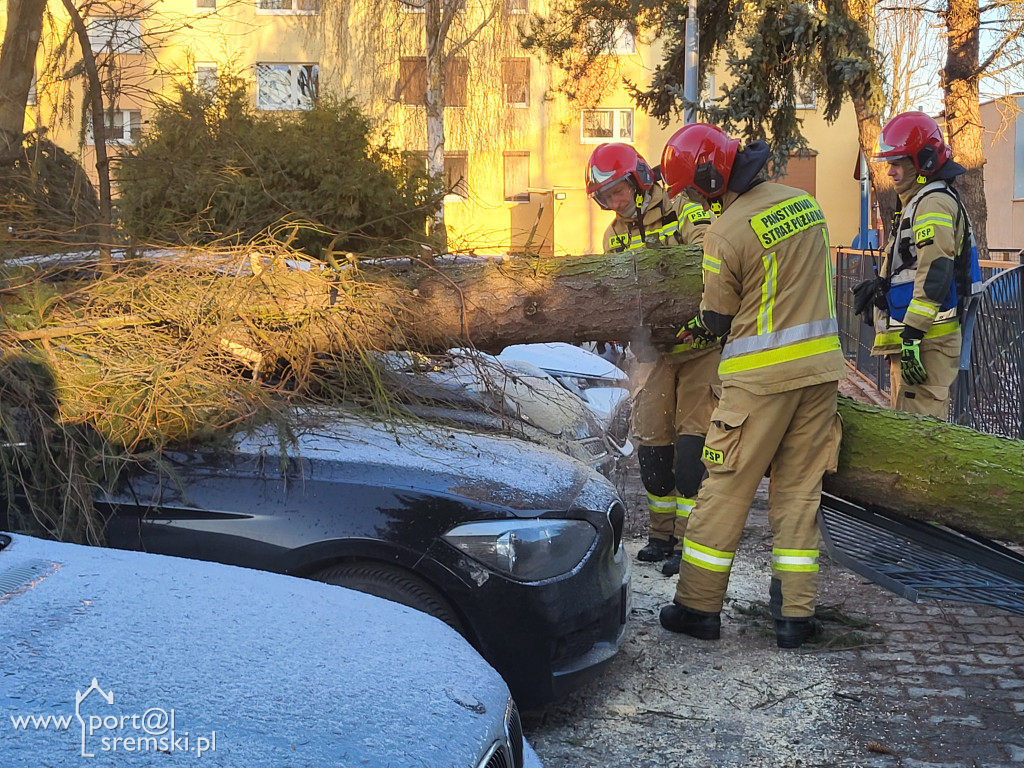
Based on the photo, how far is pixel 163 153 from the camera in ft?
18.7

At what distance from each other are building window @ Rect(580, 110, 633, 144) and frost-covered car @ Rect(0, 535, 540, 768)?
2870 centimetres

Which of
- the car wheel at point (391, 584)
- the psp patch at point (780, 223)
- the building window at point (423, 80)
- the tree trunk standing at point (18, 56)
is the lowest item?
the car wheel at point (391, 584)

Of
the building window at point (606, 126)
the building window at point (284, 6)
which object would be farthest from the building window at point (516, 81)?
the building window at point (284, 6)

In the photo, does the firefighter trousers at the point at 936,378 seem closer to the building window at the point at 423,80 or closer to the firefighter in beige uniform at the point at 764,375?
the firefighter in beige uniform at the point at 764,375

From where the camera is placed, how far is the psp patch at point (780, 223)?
417 cm

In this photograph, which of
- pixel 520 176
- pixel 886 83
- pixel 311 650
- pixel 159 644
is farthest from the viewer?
pixel 520 176

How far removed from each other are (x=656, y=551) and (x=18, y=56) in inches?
194

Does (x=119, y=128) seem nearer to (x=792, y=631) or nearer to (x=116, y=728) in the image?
(x=792, y=631)

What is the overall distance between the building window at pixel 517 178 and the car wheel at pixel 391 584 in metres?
26.7

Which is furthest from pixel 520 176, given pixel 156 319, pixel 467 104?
pixel 156 319

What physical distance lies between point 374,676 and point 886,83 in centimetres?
1362

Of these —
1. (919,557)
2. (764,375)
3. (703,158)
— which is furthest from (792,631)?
(703,158)

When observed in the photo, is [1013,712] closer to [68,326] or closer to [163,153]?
[68,326]

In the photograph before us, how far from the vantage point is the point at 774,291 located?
4203mm
